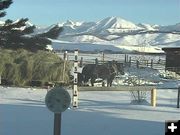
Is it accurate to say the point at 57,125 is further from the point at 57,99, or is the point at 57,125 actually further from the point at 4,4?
the point at 4,4

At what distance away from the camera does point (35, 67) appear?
23.7 metres

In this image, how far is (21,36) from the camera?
9.38 m

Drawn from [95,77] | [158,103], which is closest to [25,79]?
[95,77]

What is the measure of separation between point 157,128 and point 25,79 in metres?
13.0

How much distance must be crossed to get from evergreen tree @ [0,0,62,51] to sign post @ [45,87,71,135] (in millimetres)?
1829

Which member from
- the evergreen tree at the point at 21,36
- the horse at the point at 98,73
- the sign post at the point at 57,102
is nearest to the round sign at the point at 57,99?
the sign post at the point at 57,102

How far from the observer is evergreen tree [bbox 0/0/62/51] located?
362 inches

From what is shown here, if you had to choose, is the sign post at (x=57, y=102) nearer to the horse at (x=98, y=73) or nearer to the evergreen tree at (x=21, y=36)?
the evergreen tree at (x=21, y=36)

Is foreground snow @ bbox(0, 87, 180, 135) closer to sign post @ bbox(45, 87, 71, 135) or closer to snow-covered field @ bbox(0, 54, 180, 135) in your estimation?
snow-covered field @ bbox(0, 54, 180, 135)

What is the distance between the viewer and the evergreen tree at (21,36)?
30.1ft

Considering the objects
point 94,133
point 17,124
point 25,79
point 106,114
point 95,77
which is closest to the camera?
point 94,133

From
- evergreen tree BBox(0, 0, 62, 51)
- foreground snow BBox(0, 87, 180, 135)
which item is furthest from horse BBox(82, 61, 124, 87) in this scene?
evergreen tree BBox(0, 0, 62, 51)

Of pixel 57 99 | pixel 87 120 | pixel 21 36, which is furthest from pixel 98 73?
pixel 57 99

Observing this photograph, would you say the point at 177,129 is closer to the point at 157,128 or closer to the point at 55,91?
the point at 55,91
